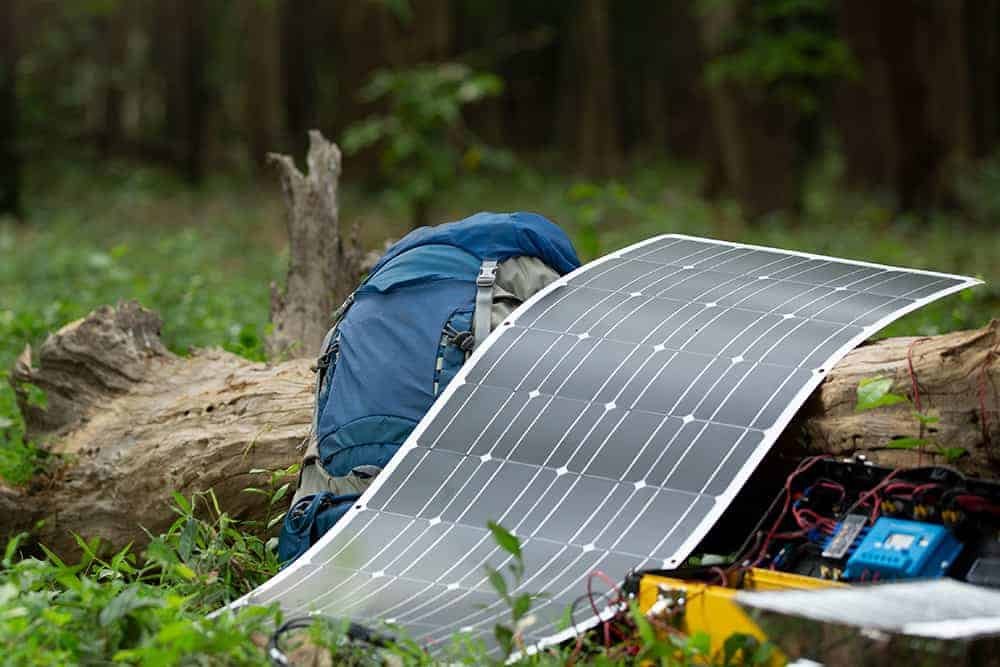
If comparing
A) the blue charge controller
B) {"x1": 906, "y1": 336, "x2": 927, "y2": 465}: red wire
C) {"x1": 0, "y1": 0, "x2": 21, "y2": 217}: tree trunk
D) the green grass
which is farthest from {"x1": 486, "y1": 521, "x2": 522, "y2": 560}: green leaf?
{"x1": 0, "y1": 0, "x2": 21, "y2": 217}: tree trunk

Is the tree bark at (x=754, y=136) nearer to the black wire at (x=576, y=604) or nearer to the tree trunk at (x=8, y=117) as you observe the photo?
the tree trunk at (x=8, y=117)

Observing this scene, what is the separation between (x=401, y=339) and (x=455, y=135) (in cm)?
1075

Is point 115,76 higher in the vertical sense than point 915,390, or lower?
lower

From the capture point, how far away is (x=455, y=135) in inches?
637

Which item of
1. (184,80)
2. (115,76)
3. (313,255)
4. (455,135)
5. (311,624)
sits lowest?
(115,76)

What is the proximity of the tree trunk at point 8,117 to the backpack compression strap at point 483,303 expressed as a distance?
15404 mm

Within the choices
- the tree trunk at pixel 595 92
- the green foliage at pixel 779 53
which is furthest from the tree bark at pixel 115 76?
the green foliage at pixel 779 53

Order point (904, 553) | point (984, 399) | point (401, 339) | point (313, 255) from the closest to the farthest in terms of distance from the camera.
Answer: point (904, 553), point (984, 399), point (401, 339), point (313, 255)

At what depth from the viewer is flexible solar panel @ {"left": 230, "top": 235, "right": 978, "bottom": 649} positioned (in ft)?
15.7

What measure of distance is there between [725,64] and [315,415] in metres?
12.9

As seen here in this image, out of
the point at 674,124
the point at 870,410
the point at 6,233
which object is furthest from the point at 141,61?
the point at 870,410

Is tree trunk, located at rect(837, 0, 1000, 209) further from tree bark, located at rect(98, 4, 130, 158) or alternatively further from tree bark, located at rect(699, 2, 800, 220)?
tree bark, located at rect(98, 4, 130, 158)

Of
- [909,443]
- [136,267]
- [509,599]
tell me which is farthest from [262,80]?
[509,599]

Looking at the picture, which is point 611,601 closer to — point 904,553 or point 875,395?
point 904,553
